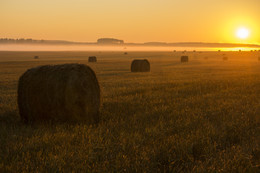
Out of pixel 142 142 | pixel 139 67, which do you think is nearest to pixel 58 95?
pixel 142 142

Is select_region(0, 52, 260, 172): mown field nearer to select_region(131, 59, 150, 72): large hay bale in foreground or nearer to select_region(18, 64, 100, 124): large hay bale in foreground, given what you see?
select_region(18, 64, 100, 124): large hay bale in foreground

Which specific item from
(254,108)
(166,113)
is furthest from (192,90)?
(166,113)

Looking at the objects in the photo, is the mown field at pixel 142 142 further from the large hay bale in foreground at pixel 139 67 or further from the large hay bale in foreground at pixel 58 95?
the large hay bale in foreground at pixel 139 67

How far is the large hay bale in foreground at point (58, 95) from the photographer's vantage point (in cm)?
652

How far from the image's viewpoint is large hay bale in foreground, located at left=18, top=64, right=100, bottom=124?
6.52 metres

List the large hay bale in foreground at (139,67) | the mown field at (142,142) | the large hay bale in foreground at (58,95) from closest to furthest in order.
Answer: the mown field at (142,142) → the large hay bale in foreground at (58,95) → the large hay bale in foreground at (139,67)

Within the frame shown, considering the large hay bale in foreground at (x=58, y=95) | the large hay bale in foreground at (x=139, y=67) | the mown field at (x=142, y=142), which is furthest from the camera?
the large hay bale in foreground at (x=139, y=67)

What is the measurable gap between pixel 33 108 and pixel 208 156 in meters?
4.52

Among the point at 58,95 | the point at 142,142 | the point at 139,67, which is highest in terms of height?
the point at 139,67

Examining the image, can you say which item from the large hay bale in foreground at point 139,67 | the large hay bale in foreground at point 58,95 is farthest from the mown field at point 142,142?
the large hay bale in foreground at point 139,67

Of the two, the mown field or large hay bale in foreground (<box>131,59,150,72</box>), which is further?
large hay bale in foreground (<box>131,59,150,72</box>)

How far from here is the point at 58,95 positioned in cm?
651

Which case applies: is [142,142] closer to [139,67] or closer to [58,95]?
[58,95]

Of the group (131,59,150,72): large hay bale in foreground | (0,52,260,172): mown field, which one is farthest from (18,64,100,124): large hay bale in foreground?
(131,59,150,72): large hay bale in foreground
